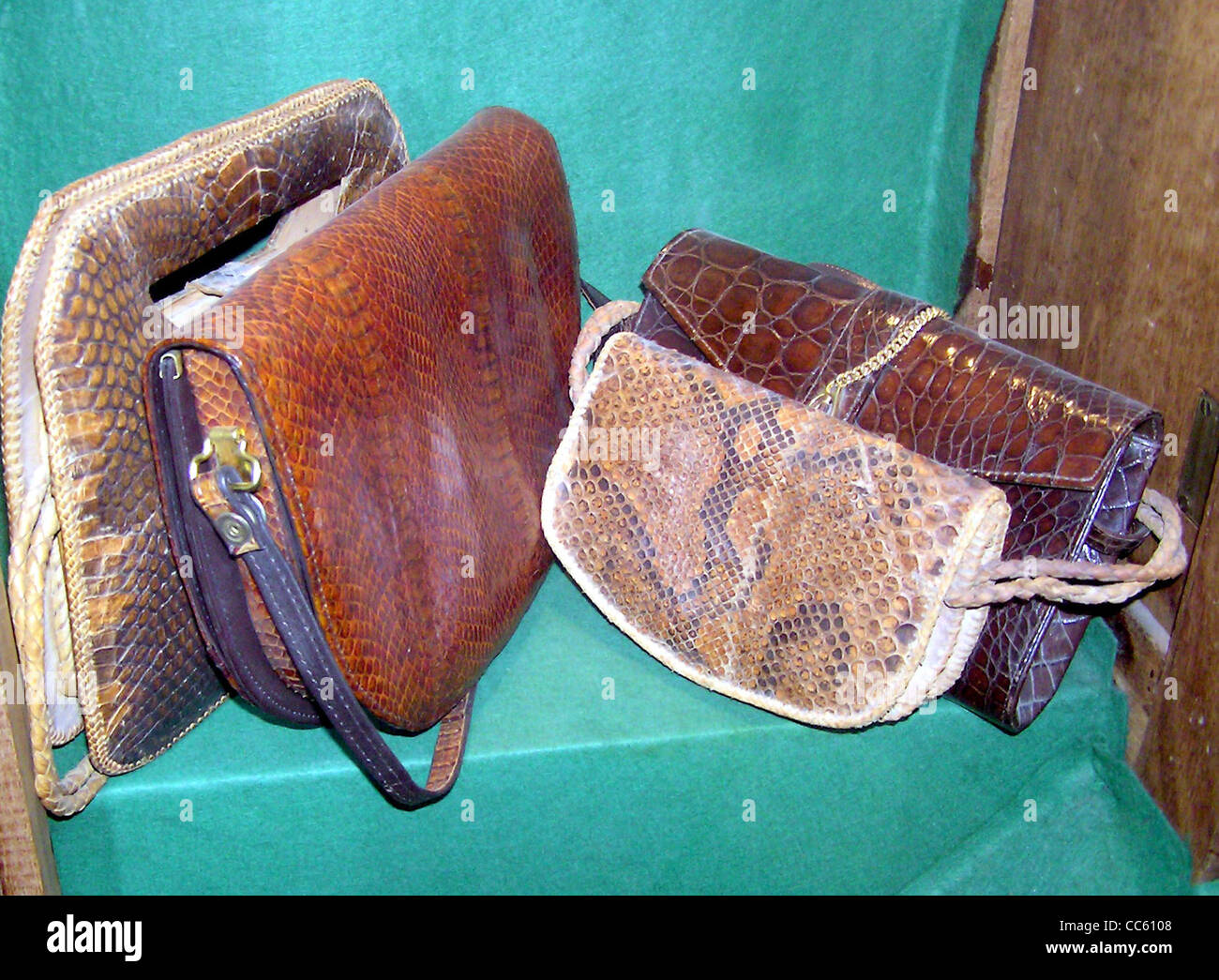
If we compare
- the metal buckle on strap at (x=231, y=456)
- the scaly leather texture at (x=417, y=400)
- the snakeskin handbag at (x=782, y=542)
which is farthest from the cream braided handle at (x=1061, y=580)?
the metal buckle on strap at (x=231, y=456)

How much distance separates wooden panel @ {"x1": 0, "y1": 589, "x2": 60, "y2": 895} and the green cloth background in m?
0.04

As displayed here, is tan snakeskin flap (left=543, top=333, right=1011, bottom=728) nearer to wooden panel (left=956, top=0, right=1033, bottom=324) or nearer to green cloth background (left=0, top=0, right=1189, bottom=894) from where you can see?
green cloth background (left=0, top=0, right=1189, bottom=894)

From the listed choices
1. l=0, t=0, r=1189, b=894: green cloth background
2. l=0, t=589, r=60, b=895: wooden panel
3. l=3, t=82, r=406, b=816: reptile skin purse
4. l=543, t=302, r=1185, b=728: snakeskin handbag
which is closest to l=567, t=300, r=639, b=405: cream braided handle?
l=543, t=302, r=1185, b=728: snakeskin handbag

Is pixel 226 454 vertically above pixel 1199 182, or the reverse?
pixel 1199 182

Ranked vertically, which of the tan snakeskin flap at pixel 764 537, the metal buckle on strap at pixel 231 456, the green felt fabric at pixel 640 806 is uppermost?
the metal buckle on strap at pixel 231 456

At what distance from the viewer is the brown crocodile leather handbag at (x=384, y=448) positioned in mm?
672

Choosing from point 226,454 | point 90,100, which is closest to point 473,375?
point 226,454

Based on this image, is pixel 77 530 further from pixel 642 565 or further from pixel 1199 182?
pixel 1199 182

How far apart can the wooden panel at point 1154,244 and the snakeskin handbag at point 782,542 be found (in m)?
0.11

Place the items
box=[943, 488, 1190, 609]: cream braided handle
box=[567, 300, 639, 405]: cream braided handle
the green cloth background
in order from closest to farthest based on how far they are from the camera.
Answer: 1. box=[943, 488, 1190, 609]: cream braided handle
2. the green cloth background
3. box=[567, 300, 639, 405]: cream braided handle

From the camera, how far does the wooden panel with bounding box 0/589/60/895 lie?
0.78 metres

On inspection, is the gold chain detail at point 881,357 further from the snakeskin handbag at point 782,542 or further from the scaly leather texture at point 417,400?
the scaly leather texture at point 417,400
